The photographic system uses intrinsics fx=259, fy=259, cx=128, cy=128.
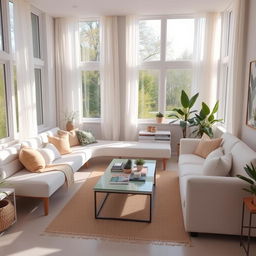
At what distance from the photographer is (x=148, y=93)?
19.7 ft

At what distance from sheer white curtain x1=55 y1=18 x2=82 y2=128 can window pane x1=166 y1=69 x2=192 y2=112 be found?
2060 millimetres

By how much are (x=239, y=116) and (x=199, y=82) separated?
1.80 meters

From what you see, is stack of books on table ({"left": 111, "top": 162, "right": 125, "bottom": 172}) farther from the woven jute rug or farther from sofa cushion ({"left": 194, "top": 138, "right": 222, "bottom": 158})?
sofa cushion ({"left": 194, "top": 138, "right": 222, "bottom": 158})

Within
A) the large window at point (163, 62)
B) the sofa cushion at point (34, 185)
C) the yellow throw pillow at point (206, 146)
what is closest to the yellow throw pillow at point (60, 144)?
the sofa cushion at point (34, 185)

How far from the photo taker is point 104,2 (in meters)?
4.68

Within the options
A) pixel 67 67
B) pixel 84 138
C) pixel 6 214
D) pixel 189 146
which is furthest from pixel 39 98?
pixel 189 146

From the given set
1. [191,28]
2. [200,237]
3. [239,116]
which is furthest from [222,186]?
[191,28]

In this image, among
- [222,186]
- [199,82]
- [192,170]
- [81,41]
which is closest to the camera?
[222,186]

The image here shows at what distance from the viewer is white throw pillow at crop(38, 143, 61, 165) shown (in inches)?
155

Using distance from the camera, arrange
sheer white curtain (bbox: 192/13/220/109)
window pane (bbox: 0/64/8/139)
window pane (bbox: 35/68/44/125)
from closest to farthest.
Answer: window pane (bbox: 0/64/8/139), sheer white curtain (bbox: 192/13/220/109), window pane (bbox: 35/68/44/125)

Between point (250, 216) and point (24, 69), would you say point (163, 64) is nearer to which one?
point (24, 69)

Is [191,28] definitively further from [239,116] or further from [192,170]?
[192,170]

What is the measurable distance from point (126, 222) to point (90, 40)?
4.30 meters

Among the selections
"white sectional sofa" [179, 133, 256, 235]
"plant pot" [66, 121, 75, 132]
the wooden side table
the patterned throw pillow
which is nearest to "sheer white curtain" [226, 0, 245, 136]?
"white sectional sofa" [179, 133, 256, 235]
